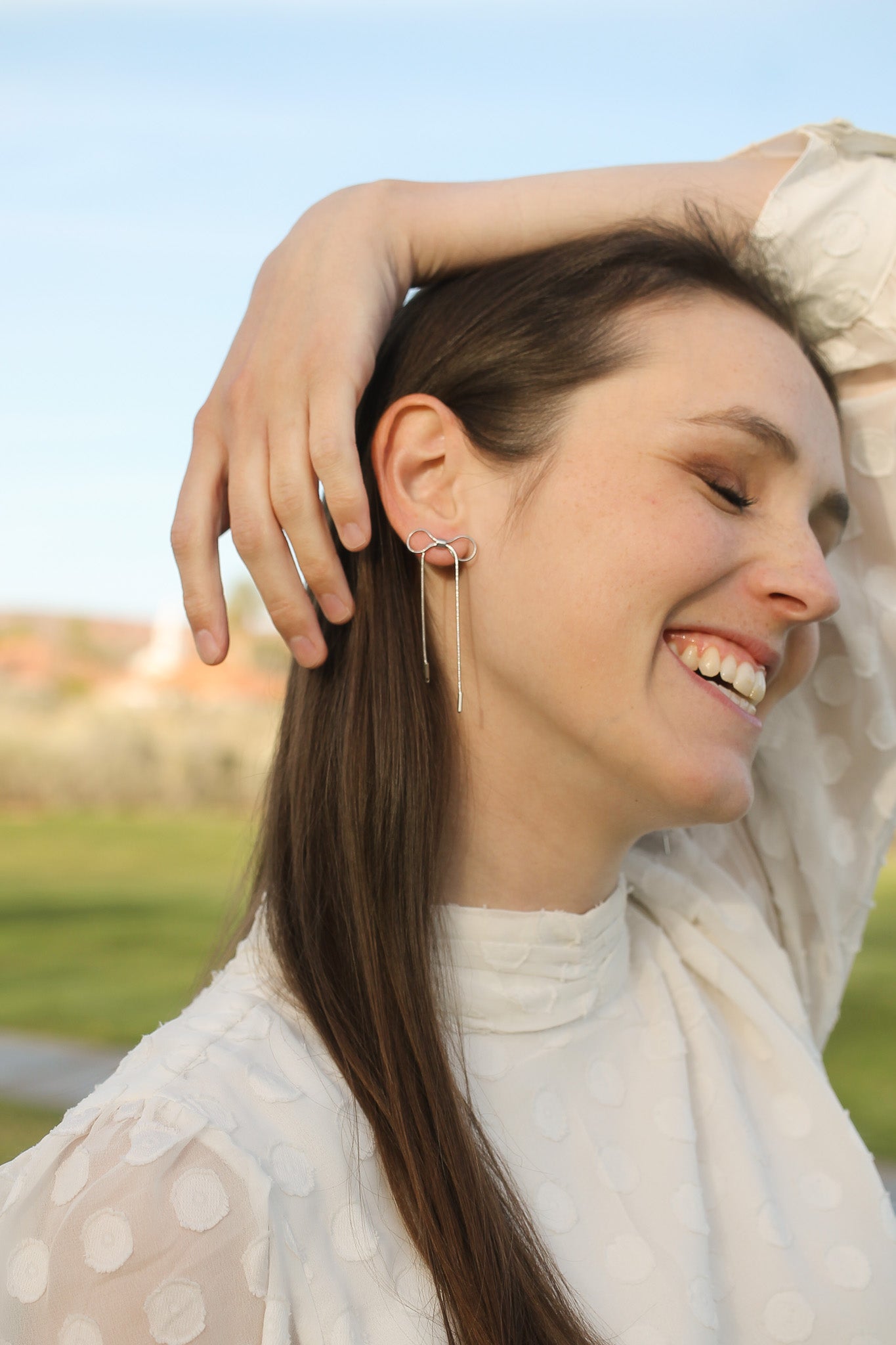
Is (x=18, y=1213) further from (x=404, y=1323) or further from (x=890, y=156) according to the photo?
(x=890, y=156)

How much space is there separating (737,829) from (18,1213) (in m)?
1.18

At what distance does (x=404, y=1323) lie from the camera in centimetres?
110

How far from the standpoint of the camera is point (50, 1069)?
17.3 ft

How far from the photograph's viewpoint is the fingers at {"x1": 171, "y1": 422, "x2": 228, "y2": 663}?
1376mm

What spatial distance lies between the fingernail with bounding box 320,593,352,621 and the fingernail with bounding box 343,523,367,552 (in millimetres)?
83

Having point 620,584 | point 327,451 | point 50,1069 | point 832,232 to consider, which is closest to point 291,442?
point 327,451

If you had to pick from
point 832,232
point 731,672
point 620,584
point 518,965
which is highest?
point 832,232

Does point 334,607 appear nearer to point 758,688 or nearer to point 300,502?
point 300,502

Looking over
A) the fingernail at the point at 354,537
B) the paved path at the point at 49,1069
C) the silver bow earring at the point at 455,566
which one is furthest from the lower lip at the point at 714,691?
the paved path at the point at 49,1069

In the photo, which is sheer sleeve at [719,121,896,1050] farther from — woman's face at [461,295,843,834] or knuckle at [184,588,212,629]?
knuckle at [184,588,212,629]

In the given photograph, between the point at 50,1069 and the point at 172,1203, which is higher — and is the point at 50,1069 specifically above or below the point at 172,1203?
below

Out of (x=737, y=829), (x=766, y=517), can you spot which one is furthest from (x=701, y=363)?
(x=737, y=829)

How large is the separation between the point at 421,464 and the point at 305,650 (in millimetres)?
274

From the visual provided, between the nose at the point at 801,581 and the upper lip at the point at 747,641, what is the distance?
50 millimetres
